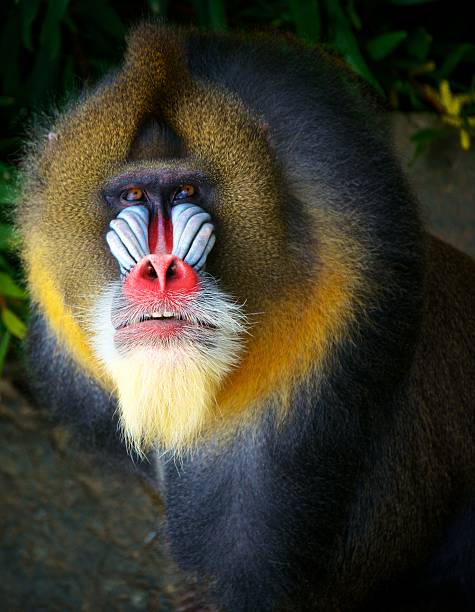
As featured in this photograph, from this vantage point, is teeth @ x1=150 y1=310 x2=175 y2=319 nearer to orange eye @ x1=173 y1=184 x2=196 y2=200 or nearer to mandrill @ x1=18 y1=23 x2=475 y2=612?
mandrill @ x1=18 y1=23 x2=475 y2=612

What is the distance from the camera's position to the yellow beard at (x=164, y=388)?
280cm

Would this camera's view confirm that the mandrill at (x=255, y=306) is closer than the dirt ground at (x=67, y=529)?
Yes

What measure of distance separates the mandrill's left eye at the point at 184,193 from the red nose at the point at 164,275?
0.67 ft

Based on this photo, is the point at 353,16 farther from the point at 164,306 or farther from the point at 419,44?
the point at 164,306

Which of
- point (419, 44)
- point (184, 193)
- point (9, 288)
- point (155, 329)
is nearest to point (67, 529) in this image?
point (9, 288)

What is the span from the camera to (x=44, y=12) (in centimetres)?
522

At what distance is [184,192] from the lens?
9.36ft

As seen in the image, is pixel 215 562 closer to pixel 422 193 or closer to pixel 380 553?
pixel 380 553

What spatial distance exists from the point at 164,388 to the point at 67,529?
199 cm

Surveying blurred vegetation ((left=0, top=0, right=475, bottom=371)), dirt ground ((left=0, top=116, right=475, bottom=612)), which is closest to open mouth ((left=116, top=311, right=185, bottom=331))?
dirt ground ((left=0, top=116, right=475, bottom=612))

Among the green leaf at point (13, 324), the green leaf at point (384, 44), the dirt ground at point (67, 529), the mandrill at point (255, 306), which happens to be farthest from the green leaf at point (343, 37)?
the green leaf at point (13, 324)

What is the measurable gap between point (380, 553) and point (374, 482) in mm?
254

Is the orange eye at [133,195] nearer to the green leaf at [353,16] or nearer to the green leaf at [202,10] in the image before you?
the green leaf at [202,10]

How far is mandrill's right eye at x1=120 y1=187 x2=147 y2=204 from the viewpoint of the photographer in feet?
9.46
